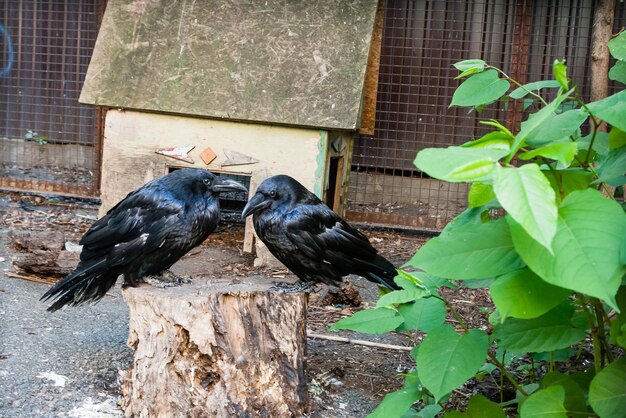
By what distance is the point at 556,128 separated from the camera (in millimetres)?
2252

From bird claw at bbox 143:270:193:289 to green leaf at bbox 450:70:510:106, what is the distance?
1.75 m

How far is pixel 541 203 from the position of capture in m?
1.60

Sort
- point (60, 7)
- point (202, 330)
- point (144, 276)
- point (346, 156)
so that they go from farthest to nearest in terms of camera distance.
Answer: point (60, 7) < point (346, 156) < point (144, 276) < point (202, 330)

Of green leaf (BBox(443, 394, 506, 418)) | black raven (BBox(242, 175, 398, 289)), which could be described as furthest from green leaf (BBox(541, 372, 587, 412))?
black raven (BBox(242, 175, 398, 289))

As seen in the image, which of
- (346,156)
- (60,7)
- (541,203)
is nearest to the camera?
(541,203)

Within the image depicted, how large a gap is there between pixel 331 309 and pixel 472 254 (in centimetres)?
322

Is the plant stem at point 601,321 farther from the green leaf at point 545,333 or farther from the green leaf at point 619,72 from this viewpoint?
the green leaf at point 619,72

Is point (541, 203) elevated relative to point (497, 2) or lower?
lower

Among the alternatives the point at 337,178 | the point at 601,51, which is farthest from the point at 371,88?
the point at 601,51

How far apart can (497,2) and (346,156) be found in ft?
7.68

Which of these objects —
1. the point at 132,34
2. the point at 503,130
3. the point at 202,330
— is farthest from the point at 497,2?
the point at 503,130

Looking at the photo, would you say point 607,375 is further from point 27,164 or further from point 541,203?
point 27,164

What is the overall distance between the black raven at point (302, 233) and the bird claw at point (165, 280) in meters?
0.49

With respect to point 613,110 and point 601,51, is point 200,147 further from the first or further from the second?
point 613,110
